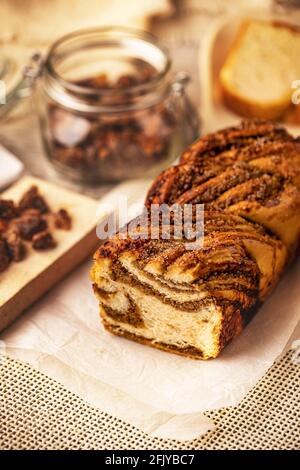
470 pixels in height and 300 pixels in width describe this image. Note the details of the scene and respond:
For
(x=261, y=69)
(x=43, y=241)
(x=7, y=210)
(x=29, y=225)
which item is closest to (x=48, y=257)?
(x=43, y=241)

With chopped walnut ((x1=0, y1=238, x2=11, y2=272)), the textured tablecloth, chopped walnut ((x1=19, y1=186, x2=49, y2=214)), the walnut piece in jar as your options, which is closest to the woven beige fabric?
the textured tablecloth

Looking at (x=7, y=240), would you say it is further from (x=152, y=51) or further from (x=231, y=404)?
(x=152, y=51)

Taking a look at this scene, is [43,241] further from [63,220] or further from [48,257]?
[63,220]

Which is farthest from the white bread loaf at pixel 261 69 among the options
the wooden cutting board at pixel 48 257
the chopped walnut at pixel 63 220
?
the chopped walnut at pixel 63 220

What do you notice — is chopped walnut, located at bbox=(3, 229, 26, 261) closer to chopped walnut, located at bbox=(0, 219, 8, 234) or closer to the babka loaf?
chopped walnut, located at bbox=(0, 219, 8, 234)

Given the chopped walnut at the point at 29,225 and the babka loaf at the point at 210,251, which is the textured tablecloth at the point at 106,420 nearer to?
the babka loaf at the point at 210,251

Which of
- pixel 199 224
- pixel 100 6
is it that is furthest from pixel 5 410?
pixel 100 6
